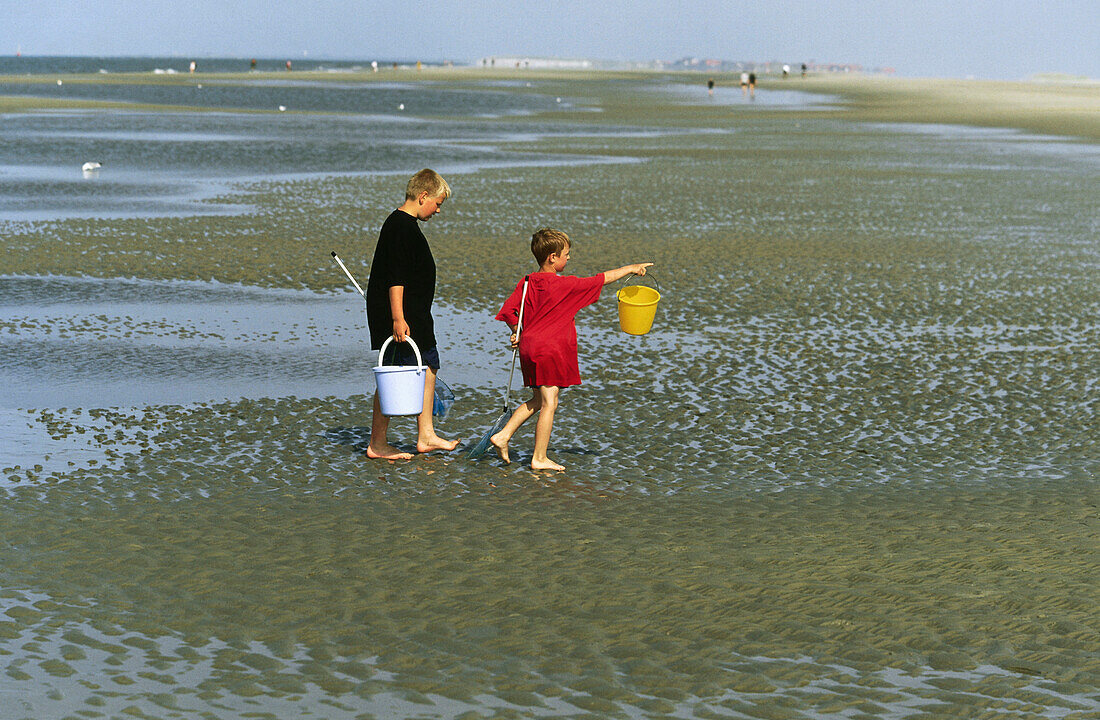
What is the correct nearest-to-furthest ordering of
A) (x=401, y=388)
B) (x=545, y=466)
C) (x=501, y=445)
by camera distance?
(x=401, y=388)
(x=545, y=466)
(x=501, y=445)

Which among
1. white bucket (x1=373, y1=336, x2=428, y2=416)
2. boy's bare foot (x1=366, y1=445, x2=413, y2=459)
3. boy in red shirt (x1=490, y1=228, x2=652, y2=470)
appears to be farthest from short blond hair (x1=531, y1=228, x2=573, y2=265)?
boy's bare foot (x1=366, y1=445, x2=413, y2=459)

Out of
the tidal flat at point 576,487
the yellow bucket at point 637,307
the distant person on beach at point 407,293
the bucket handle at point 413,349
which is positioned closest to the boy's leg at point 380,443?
the distant person on beach at point 407,293

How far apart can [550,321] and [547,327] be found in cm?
4

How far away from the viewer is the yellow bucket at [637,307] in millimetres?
7852

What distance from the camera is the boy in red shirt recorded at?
7.39 meters

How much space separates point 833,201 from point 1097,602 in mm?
16920

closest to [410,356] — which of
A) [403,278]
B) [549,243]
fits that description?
[403,278]

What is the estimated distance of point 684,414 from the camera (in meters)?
8.73

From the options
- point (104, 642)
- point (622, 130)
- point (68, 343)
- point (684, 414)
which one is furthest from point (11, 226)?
point (622, 130)

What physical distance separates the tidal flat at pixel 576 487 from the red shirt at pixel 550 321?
550 millimetres

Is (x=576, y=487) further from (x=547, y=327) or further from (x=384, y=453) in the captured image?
(x=384, y=453)

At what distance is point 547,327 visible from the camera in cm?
748

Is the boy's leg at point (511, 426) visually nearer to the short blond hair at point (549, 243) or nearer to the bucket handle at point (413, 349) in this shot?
the bucket handle at point (413, 349)

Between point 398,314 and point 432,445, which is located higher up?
point 398,314
